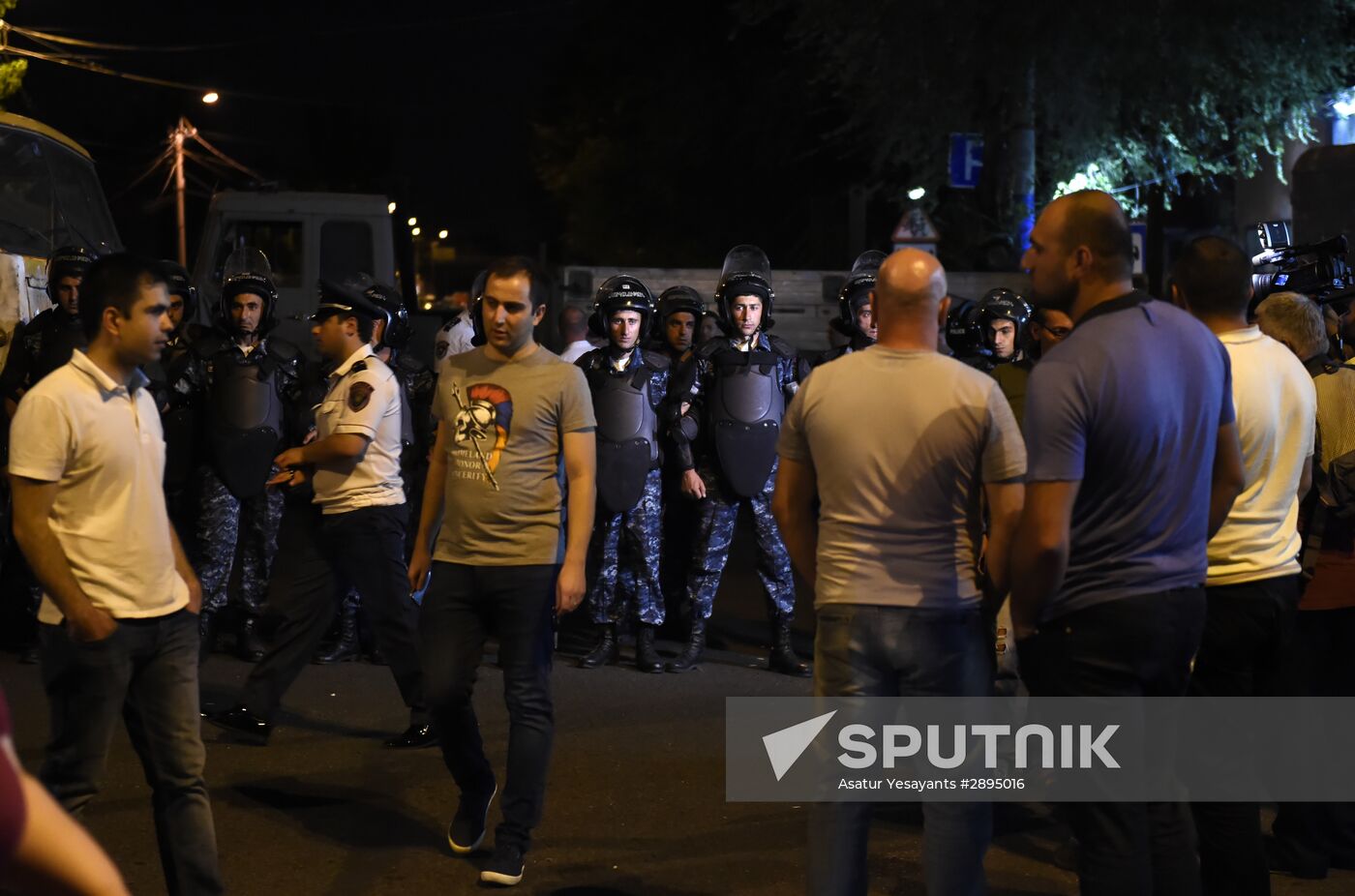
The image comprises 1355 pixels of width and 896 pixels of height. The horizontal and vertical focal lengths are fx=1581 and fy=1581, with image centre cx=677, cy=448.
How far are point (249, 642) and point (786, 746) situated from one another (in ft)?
12.4

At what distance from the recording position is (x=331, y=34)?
38.3 meters

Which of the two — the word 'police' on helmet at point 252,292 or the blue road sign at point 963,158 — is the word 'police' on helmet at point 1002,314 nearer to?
the word 'police' on helmet at point 252,292

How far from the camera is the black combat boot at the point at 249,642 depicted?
895 cm

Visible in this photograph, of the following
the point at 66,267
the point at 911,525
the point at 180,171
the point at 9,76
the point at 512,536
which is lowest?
the point at 512,536

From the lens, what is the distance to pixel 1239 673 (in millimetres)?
4609

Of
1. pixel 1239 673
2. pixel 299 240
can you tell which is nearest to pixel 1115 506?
pixel 1239 673

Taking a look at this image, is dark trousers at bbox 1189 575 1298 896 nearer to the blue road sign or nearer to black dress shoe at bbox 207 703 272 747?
black dress shoe at bbox 207 703 272 747

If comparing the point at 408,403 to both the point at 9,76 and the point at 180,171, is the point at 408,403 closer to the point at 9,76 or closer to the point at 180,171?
the point at 9,76

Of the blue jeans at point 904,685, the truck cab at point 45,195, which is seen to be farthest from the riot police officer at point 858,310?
the truck cab at point 45,195

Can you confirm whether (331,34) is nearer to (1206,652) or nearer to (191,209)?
(191,209)

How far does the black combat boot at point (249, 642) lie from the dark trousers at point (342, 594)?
6.89 feet

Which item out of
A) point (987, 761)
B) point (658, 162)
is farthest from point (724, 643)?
point (658, 162)

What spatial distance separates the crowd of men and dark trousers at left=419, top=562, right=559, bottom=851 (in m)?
0.01

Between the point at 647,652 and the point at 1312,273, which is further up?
the point at 1312,273
